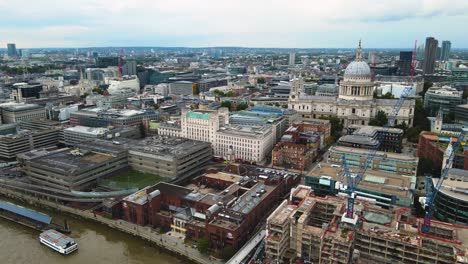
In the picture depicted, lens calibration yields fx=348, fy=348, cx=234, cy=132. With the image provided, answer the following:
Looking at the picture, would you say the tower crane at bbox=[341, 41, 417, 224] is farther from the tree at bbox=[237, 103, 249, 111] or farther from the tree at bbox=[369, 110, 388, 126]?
the tree at bbox=[237, 103, 249, 111]

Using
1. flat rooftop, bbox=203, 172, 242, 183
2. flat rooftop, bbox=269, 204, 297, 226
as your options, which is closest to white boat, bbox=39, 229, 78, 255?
flat rooftop, bbox=203, 172, 242, 183

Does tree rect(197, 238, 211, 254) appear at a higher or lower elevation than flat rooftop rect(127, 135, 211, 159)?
lower

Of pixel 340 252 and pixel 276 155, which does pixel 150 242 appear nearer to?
pixel 340 252

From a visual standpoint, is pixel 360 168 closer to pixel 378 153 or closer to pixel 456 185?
pixel 378 153

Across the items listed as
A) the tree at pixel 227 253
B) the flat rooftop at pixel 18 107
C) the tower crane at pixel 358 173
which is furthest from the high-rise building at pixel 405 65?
the tree at pixel 227 253

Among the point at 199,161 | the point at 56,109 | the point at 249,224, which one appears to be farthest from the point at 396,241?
the point at 56,109

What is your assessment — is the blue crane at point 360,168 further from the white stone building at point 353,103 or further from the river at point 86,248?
the river at point 86,248
